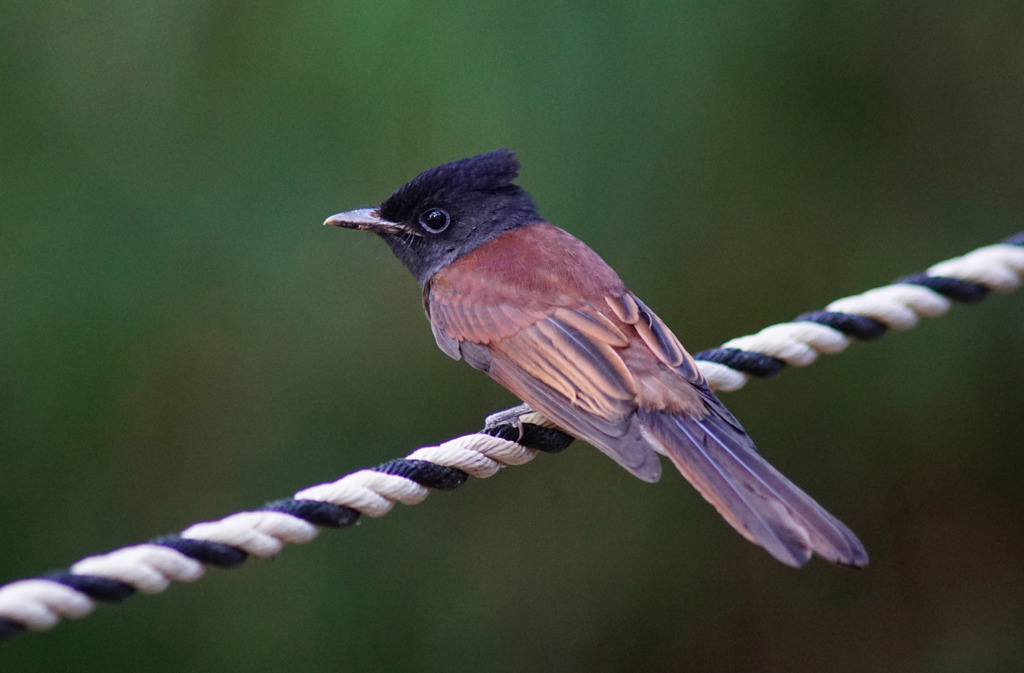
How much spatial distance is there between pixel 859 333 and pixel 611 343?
86 cm

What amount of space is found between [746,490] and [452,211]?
2.02 m

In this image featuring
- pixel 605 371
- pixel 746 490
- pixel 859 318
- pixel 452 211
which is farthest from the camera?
pixel 452 211

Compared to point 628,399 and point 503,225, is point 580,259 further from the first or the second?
point 628,399

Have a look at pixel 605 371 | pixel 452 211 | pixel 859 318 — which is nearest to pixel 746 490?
pixel 605 371

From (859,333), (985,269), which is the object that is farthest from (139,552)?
(985,269)

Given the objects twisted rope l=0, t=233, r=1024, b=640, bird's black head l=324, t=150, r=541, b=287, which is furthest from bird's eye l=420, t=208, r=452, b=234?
twisted rope l=0, t=233, r=1024, b=640

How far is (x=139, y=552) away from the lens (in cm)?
219

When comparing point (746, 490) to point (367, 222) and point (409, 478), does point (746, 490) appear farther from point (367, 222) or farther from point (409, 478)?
point (367, 222)

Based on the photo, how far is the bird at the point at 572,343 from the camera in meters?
2.98

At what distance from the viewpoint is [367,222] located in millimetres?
4578

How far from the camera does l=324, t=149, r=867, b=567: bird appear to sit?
2982 millimetres

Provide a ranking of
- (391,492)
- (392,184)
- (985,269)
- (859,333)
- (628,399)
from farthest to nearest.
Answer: (392,184)
(985,269)
(859,333)
(628,399)
(391,492)

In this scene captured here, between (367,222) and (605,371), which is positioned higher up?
(367,222)

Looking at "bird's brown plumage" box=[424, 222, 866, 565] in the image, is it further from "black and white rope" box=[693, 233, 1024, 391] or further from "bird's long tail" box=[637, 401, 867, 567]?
"black and white rope" box=[693, 233, 1024, 391]
